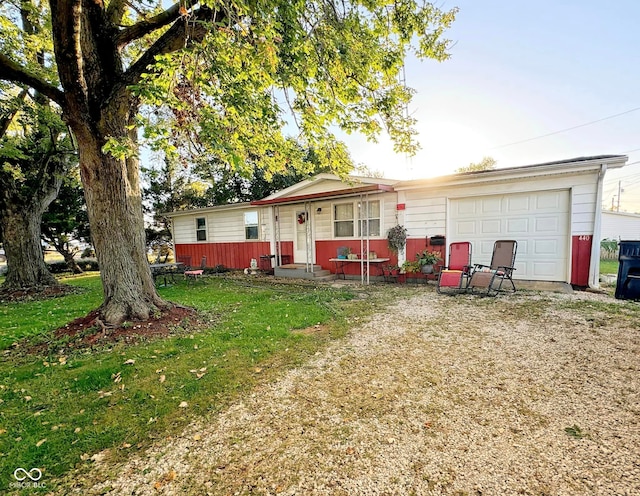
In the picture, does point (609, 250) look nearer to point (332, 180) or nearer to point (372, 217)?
point (372, 217)

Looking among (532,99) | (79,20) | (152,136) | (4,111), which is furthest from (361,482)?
(532,99)

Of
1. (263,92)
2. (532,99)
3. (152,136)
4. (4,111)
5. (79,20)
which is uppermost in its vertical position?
(532,99)

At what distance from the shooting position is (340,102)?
500 centimetres

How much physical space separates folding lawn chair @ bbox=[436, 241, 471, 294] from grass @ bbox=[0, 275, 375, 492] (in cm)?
216

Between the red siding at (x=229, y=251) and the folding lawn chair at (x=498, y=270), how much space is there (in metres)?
6.42

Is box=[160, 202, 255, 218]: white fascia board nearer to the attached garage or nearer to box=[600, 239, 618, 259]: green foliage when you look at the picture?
the attached garage

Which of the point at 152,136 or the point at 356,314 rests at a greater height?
the point at 152,136

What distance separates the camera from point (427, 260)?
768cm

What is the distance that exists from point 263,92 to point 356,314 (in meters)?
3.69

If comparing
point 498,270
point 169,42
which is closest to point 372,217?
point 498,270

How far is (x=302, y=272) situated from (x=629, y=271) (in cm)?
741

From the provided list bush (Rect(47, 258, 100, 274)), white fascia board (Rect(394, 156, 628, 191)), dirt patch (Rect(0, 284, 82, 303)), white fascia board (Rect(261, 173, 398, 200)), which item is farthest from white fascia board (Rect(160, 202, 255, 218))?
bush (Rect(47, 258, 100, 274))

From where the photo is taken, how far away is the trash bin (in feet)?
17.6

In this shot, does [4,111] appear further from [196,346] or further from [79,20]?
→ [196,346]
